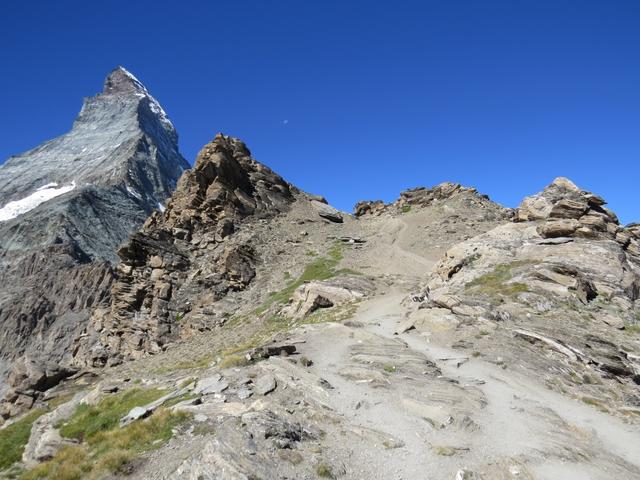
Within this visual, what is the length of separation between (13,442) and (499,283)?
30.8m

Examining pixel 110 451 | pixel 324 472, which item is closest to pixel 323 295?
pixel 110 451

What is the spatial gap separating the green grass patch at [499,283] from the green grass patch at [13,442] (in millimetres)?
27885

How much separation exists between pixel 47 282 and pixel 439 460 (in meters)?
146

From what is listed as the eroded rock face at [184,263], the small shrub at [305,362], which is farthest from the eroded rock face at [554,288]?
the eroded rock face at [184,263]

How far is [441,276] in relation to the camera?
129 ft

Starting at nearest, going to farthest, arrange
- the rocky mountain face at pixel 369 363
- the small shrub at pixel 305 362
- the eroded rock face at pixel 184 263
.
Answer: the rocky mountain face at pixel 369 363
the small shrub at pixel 305 362
the eroded rock face at pixel 184 263

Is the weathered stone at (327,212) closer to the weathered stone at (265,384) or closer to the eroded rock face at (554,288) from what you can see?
the eroded rock face at (554,288)

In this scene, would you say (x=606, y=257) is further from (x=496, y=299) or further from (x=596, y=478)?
(x=596, y=478)

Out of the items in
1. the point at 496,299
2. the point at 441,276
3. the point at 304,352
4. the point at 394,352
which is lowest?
the point at 304,352

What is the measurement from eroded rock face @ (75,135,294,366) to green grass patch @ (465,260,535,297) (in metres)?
28.0

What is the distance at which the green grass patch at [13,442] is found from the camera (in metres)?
19.3

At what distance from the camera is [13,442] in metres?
21.8

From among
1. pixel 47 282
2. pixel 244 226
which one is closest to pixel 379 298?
pixel 244 226

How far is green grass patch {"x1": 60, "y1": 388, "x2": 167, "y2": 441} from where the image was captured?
16.8m
